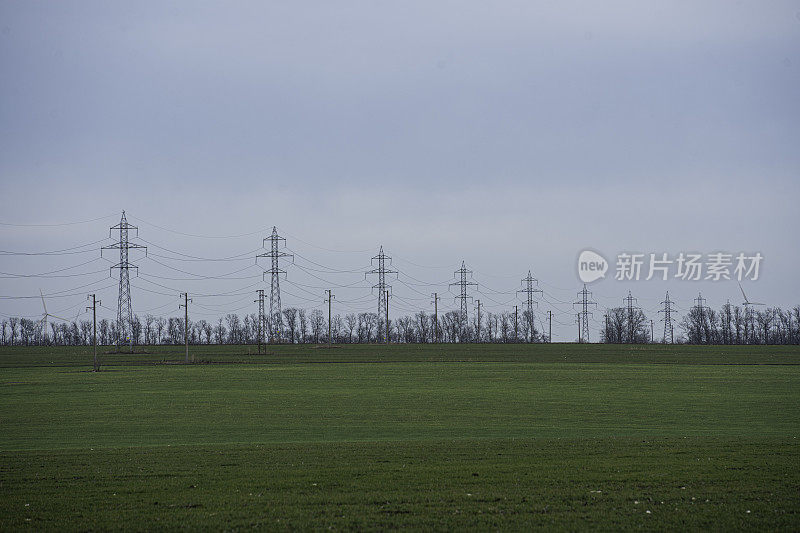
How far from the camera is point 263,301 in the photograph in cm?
12069

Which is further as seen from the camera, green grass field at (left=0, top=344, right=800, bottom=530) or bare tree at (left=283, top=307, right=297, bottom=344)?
bare tree at (left=283, top=307, right=297, bottom=344)

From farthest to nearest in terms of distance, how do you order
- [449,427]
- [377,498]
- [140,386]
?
[140,386] < [449,427] < [377,498]

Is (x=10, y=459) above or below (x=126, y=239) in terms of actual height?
below

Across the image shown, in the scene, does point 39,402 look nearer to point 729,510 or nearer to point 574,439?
point 574,439

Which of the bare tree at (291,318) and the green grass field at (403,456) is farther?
the bare tree at (291,318)

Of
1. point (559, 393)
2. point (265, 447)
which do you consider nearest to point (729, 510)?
point (265, 447)

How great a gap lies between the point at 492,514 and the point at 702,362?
264 feet

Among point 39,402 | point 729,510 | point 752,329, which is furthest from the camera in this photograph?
point 752,329

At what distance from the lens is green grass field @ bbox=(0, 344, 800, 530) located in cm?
1273

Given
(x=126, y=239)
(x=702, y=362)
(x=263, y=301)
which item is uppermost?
(x=126, y=239)

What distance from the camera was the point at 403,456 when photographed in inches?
777

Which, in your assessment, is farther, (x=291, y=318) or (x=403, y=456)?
(x=291, y=318)

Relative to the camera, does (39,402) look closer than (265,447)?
No

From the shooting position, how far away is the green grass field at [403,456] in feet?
41.8
